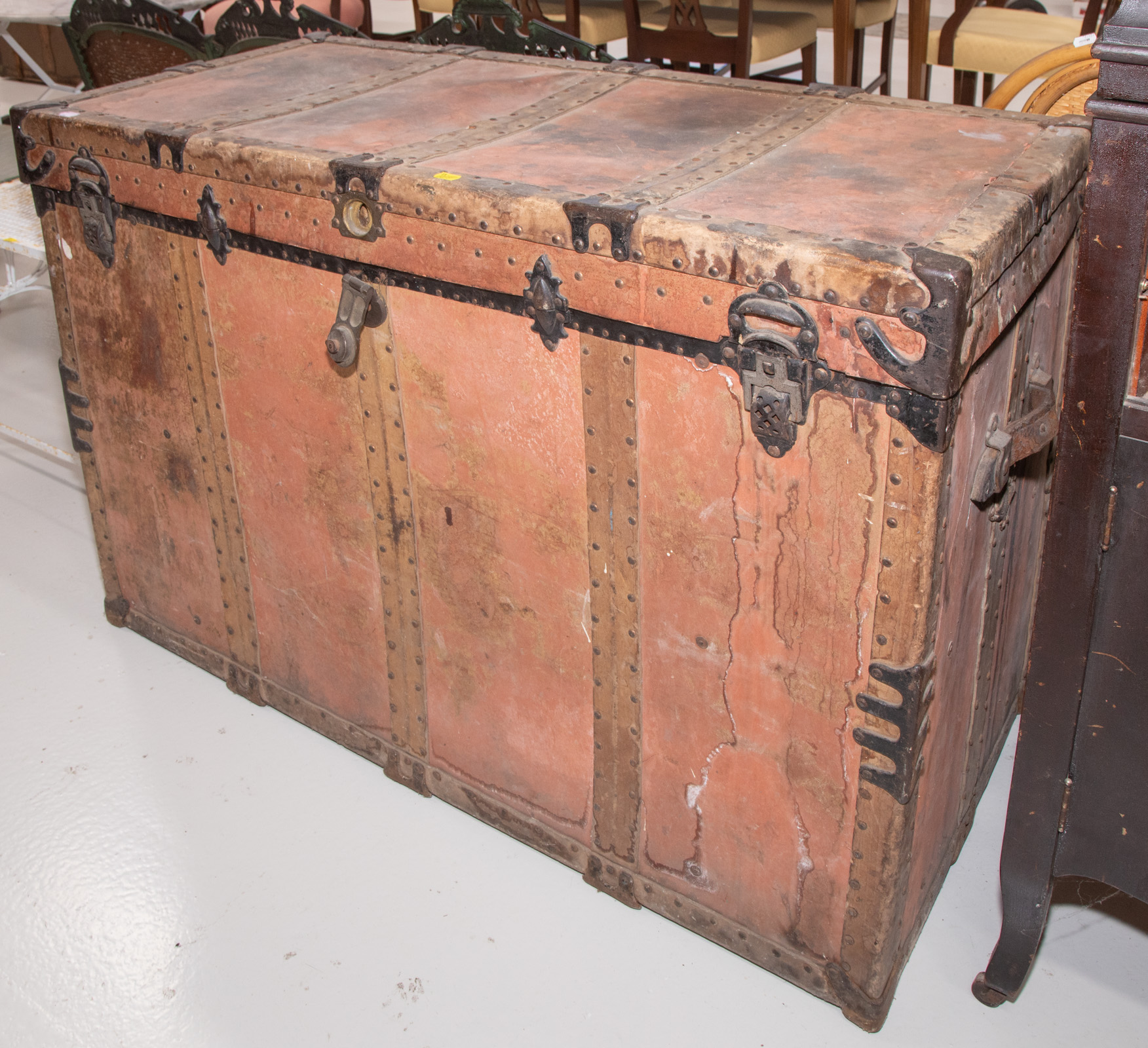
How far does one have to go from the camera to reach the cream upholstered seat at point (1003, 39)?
3678mm

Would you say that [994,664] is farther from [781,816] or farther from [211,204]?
[211,204]

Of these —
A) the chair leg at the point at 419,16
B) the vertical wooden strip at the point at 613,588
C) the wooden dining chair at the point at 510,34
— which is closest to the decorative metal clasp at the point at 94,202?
the wooden dining chair at the point at 510,34

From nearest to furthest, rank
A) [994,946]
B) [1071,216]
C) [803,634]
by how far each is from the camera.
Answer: [803,634], [1071,216], [994,946]

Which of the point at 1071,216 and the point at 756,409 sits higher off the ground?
the point at 1071,216

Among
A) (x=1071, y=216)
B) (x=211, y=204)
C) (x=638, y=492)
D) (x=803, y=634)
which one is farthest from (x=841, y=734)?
(x=211, y=204)

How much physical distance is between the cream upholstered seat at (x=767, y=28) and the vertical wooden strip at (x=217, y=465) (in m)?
2.31

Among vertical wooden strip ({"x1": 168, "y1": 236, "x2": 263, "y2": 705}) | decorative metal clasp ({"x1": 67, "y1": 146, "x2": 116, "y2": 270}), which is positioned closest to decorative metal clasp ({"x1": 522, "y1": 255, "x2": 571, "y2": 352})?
vertical wooden strip ({"x1": 168, "y1": 236, "x2": 263, "y2": 705})

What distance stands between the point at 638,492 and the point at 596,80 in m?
1.08

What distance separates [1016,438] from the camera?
170cm

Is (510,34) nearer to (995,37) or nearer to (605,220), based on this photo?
(605,220)

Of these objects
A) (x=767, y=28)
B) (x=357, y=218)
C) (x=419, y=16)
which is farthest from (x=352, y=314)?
(x=419, y=16)

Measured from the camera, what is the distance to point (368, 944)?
2100 mm

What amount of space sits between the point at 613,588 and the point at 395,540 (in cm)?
49

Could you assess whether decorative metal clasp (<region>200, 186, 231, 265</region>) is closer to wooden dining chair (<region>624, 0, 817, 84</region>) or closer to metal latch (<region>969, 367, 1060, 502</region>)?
metal latch (<region>969, 367, 1060, 502</region>)
